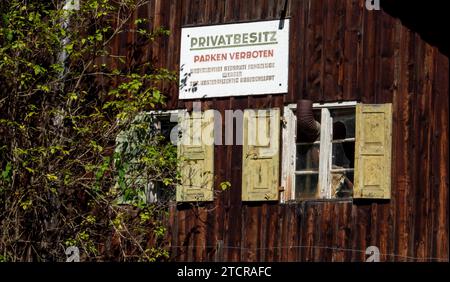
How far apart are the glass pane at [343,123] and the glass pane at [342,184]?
448 millimetres

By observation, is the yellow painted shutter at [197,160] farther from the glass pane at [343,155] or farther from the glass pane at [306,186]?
the glass pane at [343,155]

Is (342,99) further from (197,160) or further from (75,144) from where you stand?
(75,144)

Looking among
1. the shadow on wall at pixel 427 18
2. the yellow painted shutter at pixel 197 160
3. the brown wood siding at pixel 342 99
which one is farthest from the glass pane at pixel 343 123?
the yellow painted shutter at pixel 197 160

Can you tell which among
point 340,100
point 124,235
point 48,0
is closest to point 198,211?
point 124,235

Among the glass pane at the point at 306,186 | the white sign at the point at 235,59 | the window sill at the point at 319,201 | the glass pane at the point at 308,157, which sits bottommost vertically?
the window sill at the point at 319,201

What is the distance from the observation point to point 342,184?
60.1ft

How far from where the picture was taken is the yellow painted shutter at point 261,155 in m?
18.6

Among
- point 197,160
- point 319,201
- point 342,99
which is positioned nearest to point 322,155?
point 319,201

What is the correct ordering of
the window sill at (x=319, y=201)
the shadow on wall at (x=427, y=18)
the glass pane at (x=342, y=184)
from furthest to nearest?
the glass pane at (x=342, y=184) < the window sill at (x=319, y=201) < the shadow on wall at (x=427, y=18)

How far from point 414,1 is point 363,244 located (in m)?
2.84

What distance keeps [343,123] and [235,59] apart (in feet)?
5.38

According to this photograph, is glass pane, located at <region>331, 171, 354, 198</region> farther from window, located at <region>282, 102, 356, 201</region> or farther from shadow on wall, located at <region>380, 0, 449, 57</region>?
shadow on wall, located at <region>380, 0, 449, 57</region>

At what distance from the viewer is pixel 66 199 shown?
64.9ft

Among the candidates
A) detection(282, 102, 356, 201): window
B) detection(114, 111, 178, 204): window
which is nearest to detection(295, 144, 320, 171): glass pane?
detection(282, 102, 356, 201): window
